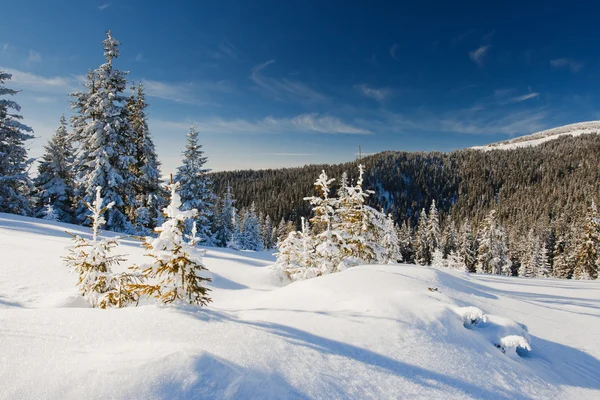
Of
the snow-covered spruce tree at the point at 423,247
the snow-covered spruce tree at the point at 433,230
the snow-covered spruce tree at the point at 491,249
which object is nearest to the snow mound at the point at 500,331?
the snow-covered spruce tree at the point at 491,249

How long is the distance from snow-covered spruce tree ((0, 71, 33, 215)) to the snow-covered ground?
17403 mm

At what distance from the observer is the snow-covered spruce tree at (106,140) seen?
60.6 feet

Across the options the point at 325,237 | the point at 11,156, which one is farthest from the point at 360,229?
the point at 11,156

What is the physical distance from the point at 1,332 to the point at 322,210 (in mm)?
11047

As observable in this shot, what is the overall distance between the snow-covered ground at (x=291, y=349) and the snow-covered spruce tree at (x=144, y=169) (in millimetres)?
15644

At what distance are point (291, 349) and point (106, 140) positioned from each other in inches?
824

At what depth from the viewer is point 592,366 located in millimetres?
5121

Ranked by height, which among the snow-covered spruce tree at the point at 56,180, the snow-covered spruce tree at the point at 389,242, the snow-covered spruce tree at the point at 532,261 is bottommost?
the snow-covered spruce tree at the point at 532,261

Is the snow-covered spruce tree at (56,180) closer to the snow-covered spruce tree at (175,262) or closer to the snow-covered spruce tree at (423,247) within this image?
the snow-covered spruce tree at (175,262)

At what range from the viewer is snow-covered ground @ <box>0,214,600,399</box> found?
2469 mm

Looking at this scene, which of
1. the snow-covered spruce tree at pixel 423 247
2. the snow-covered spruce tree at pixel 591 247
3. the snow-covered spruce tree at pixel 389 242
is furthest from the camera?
the snow-covered spruce tree at pixel 423 247

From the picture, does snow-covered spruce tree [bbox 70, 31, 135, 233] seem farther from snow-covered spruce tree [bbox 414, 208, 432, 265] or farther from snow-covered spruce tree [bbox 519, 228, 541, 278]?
snow-covered spruce tree [bbox 519, 228, 541, 278]

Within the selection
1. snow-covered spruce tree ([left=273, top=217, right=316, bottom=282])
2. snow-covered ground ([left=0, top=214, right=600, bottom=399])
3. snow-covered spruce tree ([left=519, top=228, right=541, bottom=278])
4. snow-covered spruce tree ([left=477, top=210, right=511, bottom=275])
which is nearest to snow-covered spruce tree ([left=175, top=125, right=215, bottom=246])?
snow-covered spruce tree ([left=273, top=217, right=316, bottom=282])

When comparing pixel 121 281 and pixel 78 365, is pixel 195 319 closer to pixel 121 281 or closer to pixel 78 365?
pixel 78 365
